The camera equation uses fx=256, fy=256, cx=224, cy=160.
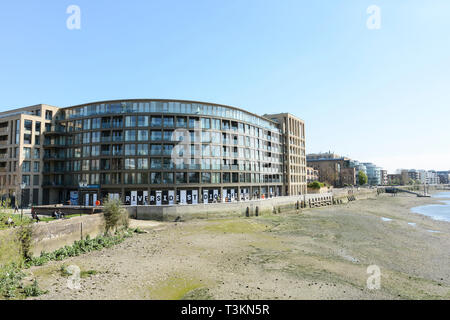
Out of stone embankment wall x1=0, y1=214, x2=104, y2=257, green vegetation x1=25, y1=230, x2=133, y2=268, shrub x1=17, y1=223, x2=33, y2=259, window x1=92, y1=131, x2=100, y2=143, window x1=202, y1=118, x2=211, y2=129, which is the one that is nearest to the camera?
shrub x1=17, y1=223, x2=33, y2=259

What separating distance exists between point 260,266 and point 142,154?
39809 mm

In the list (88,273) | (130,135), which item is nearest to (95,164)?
(130,135)

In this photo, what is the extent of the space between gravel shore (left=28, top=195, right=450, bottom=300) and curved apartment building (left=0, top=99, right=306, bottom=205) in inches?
755

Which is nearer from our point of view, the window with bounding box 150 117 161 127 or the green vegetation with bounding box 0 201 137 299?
the green vegetation with bounding box 0 201 137 299

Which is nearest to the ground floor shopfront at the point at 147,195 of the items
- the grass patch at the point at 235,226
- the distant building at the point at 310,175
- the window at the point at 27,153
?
the window at the point at 27,153

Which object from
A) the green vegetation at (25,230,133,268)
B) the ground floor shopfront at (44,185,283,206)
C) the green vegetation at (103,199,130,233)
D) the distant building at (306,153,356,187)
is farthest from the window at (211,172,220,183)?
the distant building at (306,153,356,187)

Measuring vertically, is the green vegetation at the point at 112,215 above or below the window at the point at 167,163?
below

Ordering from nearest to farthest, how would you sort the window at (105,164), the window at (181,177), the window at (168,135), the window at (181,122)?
1. the window at (105,164)
2. the window at (181,177)
3. the window at (168,135)
4. the window at (181,122)

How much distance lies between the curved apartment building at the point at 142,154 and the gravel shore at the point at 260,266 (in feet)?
62.9

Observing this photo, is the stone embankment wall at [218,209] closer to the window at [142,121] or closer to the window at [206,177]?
the window at [206,177]

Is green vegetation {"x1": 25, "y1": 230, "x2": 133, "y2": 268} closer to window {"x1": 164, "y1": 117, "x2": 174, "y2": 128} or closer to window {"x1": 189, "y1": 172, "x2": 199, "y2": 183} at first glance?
window {"x1": 189, "y1": 172, "x2": 199, "y2": 183}

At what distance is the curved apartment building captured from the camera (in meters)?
Result: 54.5

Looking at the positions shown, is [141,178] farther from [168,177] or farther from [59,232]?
[59,232]

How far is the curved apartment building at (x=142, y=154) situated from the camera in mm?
54531
